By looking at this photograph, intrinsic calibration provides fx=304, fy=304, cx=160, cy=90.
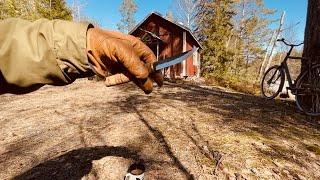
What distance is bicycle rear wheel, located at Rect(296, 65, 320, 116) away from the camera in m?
6.49

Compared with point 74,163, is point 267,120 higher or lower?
higher

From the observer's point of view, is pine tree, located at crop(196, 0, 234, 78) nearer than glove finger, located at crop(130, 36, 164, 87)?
No

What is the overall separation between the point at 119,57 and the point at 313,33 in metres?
6.40

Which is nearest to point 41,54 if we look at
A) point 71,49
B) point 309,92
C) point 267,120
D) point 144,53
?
point 71,49

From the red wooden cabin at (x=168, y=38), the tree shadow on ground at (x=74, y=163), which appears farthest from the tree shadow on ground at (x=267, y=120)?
the red wooden cabin at (x=168, y=38)

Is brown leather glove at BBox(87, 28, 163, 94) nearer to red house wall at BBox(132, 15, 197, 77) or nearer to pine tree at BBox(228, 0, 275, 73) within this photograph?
red house wall at BBox(132, 15, 197, 77)

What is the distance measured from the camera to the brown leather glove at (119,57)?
5.27ft

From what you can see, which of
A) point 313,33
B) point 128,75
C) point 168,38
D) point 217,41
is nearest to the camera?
point 128,75

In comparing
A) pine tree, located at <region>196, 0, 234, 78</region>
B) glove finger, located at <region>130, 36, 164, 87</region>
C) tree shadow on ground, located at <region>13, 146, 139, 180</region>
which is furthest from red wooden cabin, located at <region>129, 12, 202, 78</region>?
glove finger, located at <region>130, 36, 164, 87</region>

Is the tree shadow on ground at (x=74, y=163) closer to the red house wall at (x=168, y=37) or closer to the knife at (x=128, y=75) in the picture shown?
the knife at (x=128, y=75)

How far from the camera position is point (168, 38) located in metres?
25.6

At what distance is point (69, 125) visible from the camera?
6.02 metres

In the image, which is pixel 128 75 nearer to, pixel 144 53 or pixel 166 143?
pixel 144 53

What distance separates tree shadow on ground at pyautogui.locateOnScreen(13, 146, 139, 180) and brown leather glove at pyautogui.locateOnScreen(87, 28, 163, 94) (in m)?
2.24
